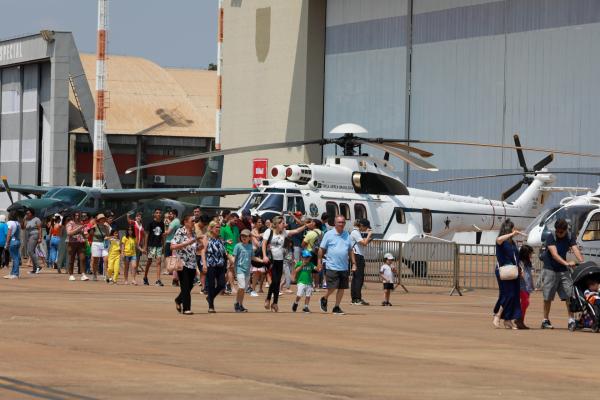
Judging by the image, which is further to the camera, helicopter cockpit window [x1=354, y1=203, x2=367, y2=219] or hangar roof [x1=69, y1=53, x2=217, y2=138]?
hangar roof [x1=69, y1=53, x2=217, y2=138]

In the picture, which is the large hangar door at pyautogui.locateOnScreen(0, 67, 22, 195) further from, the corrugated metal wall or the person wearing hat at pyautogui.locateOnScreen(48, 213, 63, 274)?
the person wearing hat at pyautogui.locateOnScreen(48, 213, 63, 274)

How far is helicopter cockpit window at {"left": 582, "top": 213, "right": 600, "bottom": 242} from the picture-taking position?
27.9 meters

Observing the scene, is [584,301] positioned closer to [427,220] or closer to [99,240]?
[99,240]

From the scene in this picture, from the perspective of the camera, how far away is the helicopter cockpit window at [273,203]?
1235 inches

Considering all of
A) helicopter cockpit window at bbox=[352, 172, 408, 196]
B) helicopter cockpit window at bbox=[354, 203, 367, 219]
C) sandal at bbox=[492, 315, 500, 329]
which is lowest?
sandal at bbox=[492, 315, 500, 329]

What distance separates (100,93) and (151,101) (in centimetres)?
2236

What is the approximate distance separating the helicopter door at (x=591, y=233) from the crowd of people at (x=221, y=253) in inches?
186

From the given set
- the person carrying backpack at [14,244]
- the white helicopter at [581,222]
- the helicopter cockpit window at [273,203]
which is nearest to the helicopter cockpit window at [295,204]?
the helicopter cockpit window at [273,203]

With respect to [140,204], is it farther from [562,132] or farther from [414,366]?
[414,366]

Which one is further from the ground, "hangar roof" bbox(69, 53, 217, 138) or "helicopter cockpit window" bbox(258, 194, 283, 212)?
"hangar roof" bbox(69, 53, 217, 138)

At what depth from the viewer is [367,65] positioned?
62.0 meters

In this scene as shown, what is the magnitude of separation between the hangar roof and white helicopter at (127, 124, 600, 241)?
51.0m

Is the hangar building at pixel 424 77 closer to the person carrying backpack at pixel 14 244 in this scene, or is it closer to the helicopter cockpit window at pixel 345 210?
the helicopter cockpit window at pixel 345 210

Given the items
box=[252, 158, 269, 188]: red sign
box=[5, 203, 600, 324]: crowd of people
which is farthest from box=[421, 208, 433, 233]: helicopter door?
box=[252, 158, 269, 188]: red sign
